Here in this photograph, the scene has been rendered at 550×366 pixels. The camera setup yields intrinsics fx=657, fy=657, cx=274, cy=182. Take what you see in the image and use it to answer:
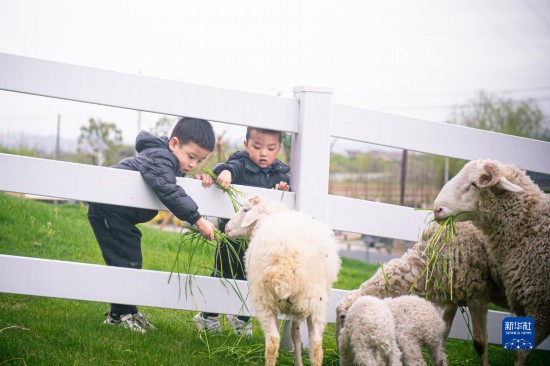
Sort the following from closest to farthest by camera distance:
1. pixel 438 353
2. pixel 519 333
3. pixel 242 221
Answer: pixel 438 353 < pixel 519 333 < pixel 242 221

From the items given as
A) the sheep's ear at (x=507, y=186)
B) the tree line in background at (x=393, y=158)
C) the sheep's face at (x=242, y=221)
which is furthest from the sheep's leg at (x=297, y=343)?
the tree line in background at (x=393, y=158)

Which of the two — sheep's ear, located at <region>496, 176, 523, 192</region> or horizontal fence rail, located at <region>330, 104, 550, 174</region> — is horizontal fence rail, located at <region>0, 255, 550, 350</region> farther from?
sheep's ear, located at <region>496, 176, 523, 192</region>

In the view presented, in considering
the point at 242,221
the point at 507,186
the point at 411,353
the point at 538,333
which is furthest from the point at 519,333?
the point at 242,221

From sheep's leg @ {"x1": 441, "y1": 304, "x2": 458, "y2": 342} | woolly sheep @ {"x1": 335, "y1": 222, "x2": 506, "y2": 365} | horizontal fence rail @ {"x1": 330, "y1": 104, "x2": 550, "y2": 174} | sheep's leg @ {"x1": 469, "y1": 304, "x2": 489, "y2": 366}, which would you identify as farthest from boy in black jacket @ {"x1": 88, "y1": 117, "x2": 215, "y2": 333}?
sheep's leg @ {"x1": 469, "y1": 304, "x2": 489, "y2": 366}

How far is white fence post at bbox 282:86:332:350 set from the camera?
4508 mm

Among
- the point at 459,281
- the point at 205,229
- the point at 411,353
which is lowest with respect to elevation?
the point at 411,353

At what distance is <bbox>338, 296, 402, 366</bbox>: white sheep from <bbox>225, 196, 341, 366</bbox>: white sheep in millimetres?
206

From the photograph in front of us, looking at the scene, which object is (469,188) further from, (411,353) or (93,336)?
(93,336)

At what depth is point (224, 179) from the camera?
4453 millimetres

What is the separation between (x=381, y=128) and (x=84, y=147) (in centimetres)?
1500

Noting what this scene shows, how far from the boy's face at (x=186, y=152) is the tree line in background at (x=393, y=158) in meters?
12.8

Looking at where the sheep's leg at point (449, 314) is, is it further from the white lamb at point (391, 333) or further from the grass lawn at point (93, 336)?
Answer: the white lamb at point (391, 333)

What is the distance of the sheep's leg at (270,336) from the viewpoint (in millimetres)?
3520

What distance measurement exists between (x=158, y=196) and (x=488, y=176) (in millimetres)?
2116
